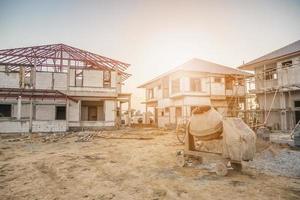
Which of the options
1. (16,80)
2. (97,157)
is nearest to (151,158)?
(97,157)

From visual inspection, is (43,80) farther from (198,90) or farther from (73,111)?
(198,90)

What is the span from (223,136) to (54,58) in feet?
70.9

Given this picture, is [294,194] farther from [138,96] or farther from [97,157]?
[138,96]

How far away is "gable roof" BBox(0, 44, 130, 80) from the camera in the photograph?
23.1 m

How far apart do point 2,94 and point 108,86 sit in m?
10.1

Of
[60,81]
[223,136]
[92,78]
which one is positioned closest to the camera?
[223,136]

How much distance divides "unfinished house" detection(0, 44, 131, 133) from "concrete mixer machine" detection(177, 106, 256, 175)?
1606 centimetres

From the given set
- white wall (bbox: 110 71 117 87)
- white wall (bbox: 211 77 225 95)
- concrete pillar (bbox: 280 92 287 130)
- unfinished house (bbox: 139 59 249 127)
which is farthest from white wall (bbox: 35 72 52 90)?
concrete pillar (bbox: 280 92 287 130)

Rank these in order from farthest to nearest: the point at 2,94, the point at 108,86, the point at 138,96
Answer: the point at 138,96, the point at 108,86, the point at 2,94

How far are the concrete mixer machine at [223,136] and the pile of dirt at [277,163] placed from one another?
116cm

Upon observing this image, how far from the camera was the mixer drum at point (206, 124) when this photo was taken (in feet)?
25.3

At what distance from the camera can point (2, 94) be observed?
20.3 metres

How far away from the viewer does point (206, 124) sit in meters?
7.96

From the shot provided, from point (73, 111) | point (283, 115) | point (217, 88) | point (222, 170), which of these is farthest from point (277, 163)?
point (73, 111)
